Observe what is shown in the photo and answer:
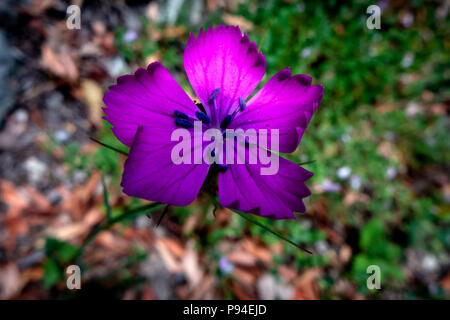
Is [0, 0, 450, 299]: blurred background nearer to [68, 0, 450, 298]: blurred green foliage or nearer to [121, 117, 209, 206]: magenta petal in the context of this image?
[68, 0, 450, 298]: blurred green foliage

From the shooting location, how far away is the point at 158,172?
1.01m

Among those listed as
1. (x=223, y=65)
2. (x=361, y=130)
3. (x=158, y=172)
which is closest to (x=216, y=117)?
(x=223, y=65)

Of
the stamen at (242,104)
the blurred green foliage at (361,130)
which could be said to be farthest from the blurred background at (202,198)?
the stamen at (242,104)

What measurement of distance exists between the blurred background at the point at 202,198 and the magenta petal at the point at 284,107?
60cm

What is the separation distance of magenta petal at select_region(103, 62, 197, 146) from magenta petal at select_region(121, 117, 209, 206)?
0.05 meters

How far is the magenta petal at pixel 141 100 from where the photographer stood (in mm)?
1035

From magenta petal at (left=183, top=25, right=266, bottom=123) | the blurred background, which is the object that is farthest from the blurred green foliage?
magenta petal at (left=183, top=25, right=266, bottom=123)

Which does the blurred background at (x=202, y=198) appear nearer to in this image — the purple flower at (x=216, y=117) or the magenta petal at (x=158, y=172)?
the purple flower at (x=216, y=117)

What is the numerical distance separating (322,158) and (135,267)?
1693mm

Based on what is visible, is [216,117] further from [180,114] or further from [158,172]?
[158,172]

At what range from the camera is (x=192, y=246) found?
225 centimetres
